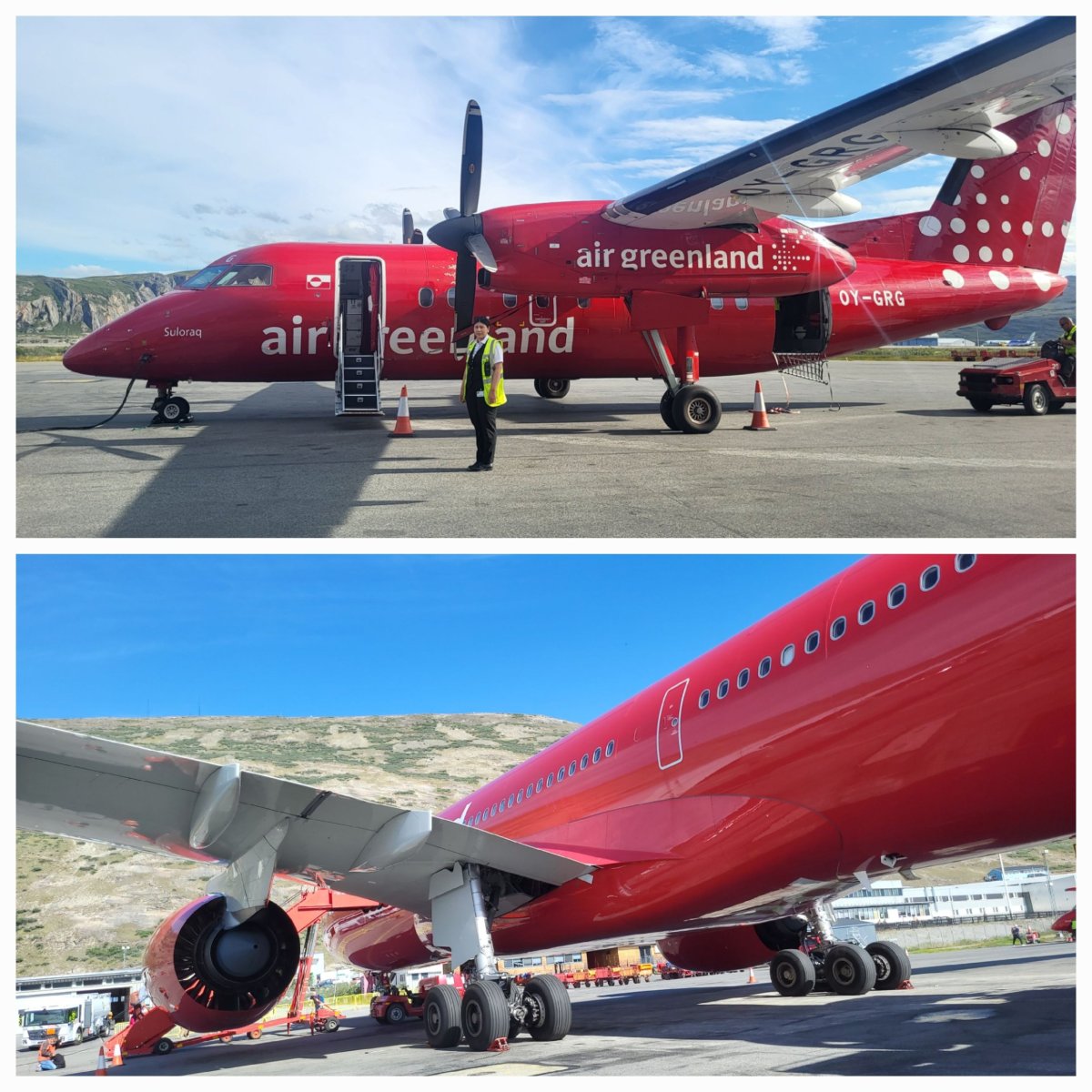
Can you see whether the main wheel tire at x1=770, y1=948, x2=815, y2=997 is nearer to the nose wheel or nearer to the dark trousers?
the dark trousers

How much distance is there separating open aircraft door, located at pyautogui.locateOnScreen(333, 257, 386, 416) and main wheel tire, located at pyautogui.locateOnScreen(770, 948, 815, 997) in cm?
1086

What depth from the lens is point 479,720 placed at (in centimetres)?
11450

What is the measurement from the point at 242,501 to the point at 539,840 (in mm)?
4866

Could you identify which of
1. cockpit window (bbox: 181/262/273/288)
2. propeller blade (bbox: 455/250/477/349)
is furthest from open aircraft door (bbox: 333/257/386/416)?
propeller blade (bbox: 455/250/477/349)

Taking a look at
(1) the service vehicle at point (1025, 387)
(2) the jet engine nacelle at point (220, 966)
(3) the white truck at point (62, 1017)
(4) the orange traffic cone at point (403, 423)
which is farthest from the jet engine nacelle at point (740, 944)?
(3) the white truck at point (62, 1017)

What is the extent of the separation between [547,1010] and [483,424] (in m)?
6.34

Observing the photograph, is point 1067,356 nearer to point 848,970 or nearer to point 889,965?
point 889,965

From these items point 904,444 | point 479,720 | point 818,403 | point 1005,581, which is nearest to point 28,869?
point 479,720

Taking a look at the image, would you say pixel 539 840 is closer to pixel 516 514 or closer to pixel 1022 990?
pixel 516 514

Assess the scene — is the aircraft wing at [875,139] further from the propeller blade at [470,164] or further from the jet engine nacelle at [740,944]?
the jet engine nacelle at [740,944]

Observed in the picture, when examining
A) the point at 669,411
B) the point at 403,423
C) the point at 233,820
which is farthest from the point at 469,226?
the point at 233,820

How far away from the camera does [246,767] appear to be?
39.1 metres

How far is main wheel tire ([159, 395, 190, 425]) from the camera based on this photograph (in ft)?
57.7

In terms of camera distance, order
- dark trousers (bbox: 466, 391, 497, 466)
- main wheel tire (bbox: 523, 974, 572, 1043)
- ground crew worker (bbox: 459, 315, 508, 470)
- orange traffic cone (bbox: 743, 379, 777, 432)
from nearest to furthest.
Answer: main wheel tire (bbox: 523, 974, 572, 1043)
ground crew worker (bbox: 459, 315, 508, 470)
dark trousers (bbox: 466, 391, 497, 466)
orange traffic cone (bbox: 743, 379, 777, 432)
